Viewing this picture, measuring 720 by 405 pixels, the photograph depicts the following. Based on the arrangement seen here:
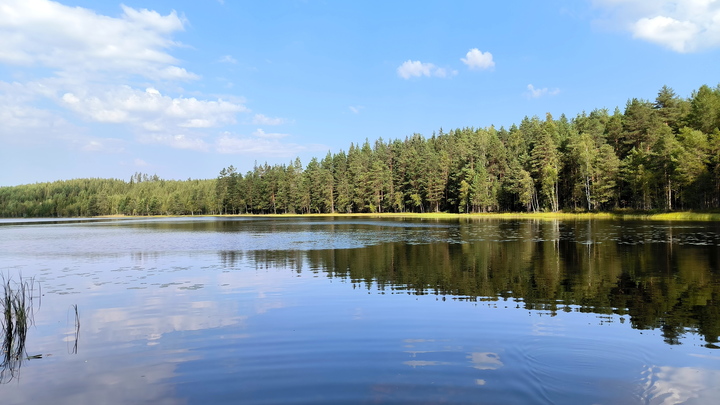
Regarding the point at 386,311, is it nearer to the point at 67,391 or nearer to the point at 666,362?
the point at 666,362

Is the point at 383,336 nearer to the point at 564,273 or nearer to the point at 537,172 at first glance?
the point at 564,273

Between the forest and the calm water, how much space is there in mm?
58475

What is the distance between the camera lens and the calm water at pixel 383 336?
857cm

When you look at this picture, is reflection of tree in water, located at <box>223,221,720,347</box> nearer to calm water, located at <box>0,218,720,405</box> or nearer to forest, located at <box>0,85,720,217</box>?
calm water, located at <box>0,218,720,405</box>

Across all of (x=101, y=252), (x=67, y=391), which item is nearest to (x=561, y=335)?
(x=67, y=391)

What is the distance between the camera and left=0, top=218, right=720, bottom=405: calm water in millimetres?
8570

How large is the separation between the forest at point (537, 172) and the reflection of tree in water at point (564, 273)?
44.1 metres

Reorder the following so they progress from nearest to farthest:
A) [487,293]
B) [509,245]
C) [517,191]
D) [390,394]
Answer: [390,394] < [487,293] < [509,245] < [517,191]

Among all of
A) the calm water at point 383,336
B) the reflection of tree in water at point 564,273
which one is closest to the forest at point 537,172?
the reflection of tree in water at point 564,273

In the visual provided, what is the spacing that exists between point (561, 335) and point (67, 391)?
11435mm

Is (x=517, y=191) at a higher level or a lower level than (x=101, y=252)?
higher

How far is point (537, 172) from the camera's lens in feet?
352

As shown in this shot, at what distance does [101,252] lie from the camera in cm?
3741

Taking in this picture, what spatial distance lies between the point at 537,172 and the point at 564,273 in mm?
91523
